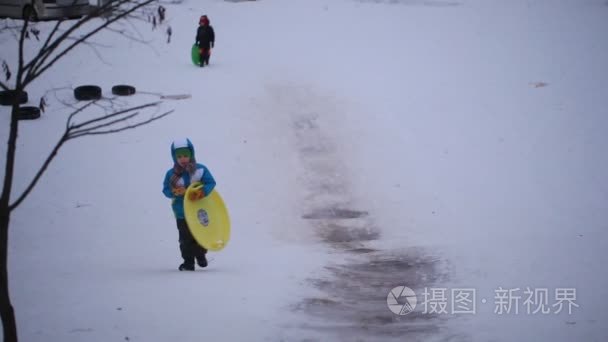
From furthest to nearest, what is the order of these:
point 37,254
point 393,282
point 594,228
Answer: point 594,228, point 37,254, point 393,282

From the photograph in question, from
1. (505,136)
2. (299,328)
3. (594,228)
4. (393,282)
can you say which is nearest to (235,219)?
(393,282)

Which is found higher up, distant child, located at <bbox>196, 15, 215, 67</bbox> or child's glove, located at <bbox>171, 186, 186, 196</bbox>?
distant child, located at <bbox>196, 15, 215, 67</bbox>

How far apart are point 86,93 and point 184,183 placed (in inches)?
318

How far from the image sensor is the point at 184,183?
6.71 metres

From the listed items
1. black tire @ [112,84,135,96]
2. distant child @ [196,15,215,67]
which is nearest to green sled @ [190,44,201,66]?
distant child @ [196,15,215,67]

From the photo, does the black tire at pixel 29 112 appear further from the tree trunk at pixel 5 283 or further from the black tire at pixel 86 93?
the tree trunk at pixel 5 283

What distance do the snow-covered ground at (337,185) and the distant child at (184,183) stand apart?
0.39 m

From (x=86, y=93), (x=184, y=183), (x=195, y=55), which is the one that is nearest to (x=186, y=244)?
(x=184, y=183)

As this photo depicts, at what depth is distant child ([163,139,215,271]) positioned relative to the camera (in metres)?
6.62

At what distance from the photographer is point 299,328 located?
5352 millimetres

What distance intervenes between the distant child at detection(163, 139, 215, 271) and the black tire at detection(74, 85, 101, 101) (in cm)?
789

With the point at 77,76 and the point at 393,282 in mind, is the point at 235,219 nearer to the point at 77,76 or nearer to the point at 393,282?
the point at 393,282

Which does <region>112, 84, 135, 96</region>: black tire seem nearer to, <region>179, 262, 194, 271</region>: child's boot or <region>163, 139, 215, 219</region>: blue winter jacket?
<region>163, 139, 215, 219</region>: blue winter jacket

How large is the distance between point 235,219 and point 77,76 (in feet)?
27.0
